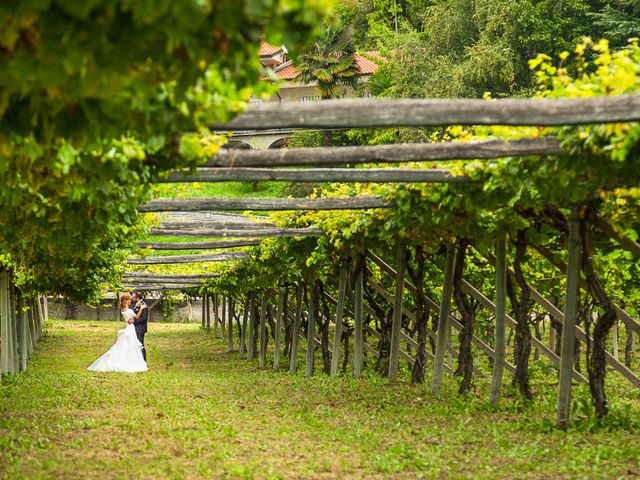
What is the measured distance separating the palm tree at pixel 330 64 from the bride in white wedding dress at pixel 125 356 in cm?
2912

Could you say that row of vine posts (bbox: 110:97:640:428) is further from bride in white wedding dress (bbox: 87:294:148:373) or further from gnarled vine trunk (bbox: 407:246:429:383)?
bride in white wedding dress (bbox: 87:294:148:373)

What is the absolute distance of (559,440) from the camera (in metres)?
8.56

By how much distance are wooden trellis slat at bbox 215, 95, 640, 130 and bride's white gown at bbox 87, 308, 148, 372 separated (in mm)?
15778

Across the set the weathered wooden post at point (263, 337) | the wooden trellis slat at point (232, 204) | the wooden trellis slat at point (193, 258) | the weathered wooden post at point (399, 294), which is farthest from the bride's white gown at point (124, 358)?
the wooden trellis slat at point (232, 204)

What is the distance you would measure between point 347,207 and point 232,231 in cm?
366

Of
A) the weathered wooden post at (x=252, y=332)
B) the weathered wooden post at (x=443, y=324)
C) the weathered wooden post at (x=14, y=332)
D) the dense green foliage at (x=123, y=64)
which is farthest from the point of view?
the weathered wooden post at (x=252, y=332)

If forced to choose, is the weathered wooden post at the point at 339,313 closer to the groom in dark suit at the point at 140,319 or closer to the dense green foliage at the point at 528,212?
the dense green foliage at the point at 528,212

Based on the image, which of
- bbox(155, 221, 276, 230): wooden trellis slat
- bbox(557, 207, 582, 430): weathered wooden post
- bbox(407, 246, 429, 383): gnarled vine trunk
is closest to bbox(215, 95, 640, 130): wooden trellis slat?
bbox(557, 207, 582, 430): weathered wooden post

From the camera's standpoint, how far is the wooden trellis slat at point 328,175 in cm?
873

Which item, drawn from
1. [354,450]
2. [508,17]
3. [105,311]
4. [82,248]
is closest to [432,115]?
[354,450]

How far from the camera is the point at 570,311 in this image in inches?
360

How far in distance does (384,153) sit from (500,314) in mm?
4140

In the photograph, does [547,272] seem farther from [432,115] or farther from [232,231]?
[432,115]

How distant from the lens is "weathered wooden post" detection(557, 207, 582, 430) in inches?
358
